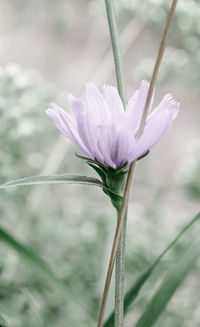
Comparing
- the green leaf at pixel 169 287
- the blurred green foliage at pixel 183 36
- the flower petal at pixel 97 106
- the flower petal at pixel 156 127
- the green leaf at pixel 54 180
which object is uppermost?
the blurred green foliage at pixel 183 36

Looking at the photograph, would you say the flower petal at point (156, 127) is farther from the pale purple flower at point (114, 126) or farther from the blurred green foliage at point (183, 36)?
the blurred green foliage at point (183, 36)

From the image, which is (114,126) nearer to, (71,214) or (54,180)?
(54,180)

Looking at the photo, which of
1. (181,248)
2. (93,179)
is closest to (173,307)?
(181,248)

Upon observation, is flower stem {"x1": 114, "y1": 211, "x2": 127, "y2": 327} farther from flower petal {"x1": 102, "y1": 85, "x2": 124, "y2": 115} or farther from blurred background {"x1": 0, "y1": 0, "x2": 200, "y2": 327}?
blurred background {"x1": 0, "y1": 0, "x2": 200, "y2": 327}

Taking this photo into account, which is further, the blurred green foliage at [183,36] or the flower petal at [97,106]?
the blurred green foliage at [183,36]

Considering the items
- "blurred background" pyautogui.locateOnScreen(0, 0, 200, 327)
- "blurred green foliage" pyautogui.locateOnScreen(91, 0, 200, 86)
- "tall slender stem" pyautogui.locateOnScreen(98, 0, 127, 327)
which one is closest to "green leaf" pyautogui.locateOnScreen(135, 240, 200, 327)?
"tall slender stem" pyautogui.locateOnScreen(98, 0, 127, 327)

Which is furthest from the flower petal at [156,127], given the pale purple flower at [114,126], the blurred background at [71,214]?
the blurred background at [71,214]
